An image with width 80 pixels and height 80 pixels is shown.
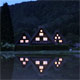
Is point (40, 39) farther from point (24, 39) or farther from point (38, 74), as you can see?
point (38, 74)

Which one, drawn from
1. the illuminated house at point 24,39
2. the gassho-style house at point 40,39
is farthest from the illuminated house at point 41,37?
the illuminated house at point 24,39

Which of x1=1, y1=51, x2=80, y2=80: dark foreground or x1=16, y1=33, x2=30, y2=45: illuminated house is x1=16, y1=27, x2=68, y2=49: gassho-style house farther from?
x1=1, y1=51, x2=80, y2=80: dark foreground

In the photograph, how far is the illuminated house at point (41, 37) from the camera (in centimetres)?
4874

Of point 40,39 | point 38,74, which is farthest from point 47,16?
point 38,74

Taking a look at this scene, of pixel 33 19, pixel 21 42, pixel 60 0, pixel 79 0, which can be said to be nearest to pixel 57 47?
pixel 21 42

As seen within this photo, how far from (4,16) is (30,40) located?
27.4 ft

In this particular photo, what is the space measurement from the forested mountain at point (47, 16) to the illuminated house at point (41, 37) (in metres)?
26.6

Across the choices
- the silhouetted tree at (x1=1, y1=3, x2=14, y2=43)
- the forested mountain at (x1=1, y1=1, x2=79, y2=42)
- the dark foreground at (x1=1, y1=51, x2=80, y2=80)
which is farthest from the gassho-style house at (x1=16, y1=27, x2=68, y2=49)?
the dark foreground at (x1=1, y1=51, x2=80, y2=80)

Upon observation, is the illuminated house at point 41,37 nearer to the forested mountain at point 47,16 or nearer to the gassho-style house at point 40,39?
the gassho-style house at point 40,39

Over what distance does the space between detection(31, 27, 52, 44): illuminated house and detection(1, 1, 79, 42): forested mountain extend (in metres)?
26.6

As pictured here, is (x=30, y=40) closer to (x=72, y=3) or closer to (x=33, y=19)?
(x=33, y=19)

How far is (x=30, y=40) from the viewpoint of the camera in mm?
49656

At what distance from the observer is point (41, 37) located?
5006 centimetres

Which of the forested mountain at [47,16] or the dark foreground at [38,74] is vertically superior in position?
the forested mountain at [47,16]
